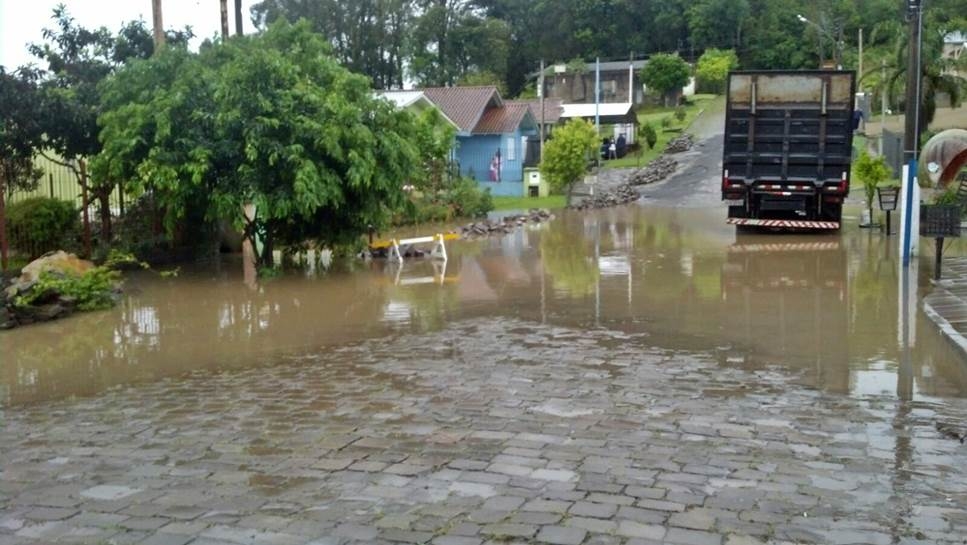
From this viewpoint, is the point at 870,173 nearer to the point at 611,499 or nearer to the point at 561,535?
the point at 611,499

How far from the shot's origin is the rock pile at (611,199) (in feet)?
125

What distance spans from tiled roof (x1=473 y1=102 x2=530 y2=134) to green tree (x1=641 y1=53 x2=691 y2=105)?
2762 cm

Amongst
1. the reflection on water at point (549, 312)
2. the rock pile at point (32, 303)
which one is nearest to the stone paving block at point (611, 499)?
the reflection on water at point (549, 312)

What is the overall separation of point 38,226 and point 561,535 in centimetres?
1776

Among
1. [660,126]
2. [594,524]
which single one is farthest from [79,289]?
[660,126]

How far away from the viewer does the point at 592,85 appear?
77.8 metres

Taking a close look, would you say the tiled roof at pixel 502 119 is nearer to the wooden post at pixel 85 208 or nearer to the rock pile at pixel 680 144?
the rock pile at pixel 680 144

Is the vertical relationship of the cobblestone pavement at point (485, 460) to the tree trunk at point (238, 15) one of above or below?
below

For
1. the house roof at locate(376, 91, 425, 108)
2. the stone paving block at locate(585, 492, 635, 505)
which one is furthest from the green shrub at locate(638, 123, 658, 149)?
the stone paving block at locate(585, 492, 635, 505)

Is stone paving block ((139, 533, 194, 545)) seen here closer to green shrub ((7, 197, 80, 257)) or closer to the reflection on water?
the reflection on water

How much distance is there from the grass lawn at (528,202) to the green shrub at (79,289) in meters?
23.6

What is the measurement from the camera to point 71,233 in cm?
2119

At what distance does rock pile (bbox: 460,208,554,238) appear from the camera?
1088 inches

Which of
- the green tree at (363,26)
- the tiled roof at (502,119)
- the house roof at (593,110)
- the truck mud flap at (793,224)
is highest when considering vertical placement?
the green tree at (363,26)
